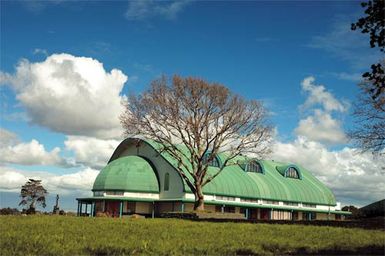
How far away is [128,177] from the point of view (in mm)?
56031

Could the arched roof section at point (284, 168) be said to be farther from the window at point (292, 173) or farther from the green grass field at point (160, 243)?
the green grass field at point (160, 243)

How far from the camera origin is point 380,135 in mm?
33719

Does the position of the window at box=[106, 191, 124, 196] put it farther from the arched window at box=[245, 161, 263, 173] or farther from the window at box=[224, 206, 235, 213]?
the arched window at box=[245, 161, 263, 173]

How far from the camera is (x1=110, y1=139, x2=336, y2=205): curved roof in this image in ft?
196

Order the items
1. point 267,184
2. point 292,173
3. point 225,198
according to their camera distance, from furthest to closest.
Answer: point 292,173 < point 267,184 < point 225,198

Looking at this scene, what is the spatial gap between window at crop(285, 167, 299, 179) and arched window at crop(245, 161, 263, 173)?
5938mm

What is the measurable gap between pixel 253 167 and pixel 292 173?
9055 millimetres

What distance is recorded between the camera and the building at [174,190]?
56.2m

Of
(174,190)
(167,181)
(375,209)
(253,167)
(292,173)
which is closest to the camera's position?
(375,209)

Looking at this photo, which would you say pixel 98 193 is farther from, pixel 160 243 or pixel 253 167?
pixel 160 243

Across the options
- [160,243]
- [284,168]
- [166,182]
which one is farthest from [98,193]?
[160,243]

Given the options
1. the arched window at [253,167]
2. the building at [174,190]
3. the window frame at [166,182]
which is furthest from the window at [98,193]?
the arched window at [253,167]

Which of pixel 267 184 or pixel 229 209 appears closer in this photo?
pixel 229 209

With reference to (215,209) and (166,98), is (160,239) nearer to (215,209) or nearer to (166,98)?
(166,98)
